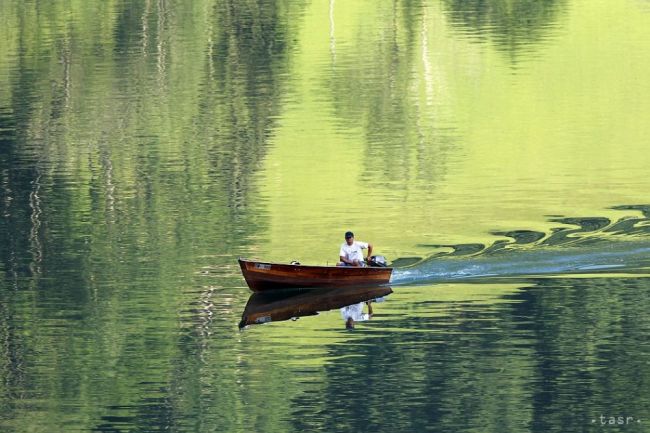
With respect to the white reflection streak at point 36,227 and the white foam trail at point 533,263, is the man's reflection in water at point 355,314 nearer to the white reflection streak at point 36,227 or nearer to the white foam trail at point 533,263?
the white foam trail at point 533,263

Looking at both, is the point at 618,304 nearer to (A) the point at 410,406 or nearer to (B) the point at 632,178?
(A) the point at 410,406

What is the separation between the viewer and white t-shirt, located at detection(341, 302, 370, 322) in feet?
168

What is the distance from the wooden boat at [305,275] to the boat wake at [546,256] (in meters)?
1.23

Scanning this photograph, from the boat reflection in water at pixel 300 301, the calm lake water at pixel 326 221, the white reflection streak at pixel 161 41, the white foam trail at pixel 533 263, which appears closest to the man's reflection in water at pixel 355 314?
the boat reflection in water at pixel 300 301

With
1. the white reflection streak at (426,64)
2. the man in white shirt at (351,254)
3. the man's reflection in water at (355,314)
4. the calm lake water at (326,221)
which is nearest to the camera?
the calm lake water at (326,221)

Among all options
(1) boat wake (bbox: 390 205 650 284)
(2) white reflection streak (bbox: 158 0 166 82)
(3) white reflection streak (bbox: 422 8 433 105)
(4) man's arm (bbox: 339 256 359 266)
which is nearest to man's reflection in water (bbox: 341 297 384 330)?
(4) man's arm (bbox: 339 256 359 266)

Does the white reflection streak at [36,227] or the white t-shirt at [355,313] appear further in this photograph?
the white reflection streak at [36,227]

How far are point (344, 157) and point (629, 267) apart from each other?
29.8 meters

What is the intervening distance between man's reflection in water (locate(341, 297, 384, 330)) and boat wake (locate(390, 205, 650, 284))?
2584 millimetres

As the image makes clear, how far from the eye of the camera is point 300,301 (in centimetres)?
5416

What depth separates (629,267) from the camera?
56375mm

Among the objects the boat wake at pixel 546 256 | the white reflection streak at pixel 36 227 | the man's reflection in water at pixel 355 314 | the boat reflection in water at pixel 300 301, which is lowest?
the white reflection streak at pixel 36 227

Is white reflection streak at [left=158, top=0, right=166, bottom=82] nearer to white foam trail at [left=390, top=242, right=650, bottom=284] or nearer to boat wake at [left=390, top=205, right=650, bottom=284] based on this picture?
boat wake at [left=390, top=205, right=650, bottom=284]

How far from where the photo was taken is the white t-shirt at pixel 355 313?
51.1 meters
